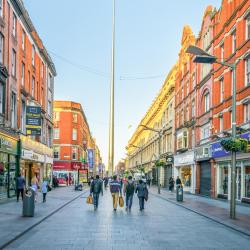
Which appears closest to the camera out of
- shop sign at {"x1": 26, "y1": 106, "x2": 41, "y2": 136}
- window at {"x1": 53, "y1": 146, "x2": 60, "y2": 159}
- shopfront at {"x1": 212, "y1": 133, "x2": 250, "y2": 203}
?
Result: shopfront at {"x1": 212, "y1": 133, "x2": 250, "y2": 203}

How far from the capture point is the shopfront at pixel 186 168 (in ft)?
128

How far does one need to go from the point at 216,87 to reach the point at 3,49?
15526 millimetres

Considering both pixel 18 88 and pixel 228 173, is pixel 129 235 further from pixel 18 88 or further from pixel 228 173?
pixel 18 88

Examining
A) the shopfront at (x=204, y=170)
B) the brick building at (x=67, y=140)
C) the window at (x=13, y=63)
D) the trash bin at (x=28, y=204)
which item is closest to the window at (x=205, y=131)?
the shopfront at (x=204, y=170)

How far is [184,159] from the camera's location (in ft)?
139

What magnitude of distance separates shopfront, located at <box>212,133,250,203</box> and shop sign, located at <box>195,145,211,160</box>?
4.74 ft

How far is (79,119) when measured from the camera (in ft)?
263

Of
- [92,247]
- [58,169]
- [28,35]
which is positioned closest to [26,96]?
[28,35]

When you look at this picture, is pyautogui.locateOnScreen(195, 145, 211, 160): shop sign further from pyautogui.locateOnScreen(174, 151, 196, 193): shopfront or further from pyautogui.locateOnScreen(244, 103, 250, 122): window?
pyautogui.locateOnScreen(244, 103, 250, 122): window

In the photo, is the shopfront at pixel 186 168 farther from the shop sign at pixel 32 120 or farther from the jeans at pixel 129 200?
the jeans at pixel 129 200

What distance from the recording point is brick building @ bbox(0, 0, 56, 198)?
26141mm

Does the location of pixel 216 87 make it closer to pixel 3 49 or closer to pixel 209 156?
pixel 209 156

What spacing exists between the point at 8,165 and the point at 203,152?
15.4 metres

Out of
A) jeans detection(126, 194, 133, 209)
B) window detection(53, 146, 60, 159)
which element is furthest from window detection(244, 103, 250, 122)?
window detection(53, 146, 60, 159)
